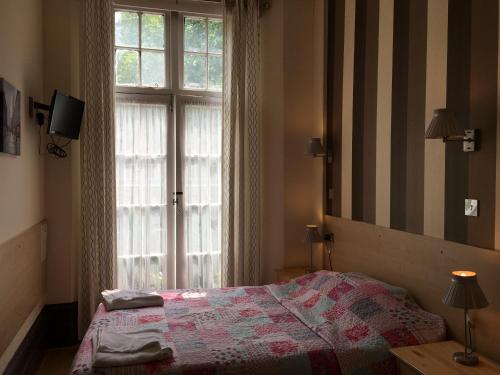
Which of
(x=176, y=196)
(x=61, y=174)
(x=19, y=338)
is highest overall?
(x=61, y=174)

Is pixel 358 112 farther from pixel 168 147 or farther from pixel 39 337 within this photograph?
pixel 39 337

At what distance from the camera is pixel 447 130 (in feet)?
6.83

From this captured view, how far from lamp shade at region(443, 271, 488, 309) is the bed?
44 cm

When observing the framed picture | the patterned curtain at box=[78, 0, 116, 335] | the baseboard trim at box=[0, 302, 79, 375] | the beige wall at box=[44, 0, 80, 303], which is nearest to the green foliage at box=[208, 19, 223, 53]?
the patterned curtain at box=[78, 0, 116, 335]

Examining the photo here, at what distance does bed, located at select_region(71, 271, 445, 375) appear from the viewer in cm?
199

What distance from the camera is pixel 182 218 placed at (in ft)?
12.4

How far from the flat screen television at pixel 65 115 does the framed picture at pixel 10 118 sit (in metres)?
0.32

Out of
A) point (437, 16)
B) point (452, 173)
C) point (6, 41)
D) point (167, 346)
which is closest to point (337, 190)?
point (452, 173)

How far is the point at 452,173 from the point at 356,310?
948 mm

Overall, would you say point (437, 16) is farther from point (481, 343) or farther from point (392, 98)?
point (481, 343)

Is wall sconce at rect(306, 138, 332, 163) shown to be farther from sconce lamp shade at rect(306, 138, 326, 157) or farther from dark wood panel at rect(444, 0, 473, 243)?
dark wood panel at rect(444, 0, 473, 243)

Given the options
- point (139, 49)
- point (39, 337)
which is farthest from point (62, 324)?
point (139, 49)

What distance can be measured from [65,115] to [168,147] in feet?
3.07

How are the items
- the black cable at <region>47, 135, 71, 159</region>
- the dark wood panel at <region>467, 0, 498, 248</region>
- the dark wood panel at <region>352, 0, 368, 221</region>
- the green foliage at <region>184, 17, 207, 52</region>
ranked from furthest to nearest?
the green foliage at <region>184, 17, 207, 52</region> < the black cable at <region>47, 135, 71, 159</region> < the dark wood panel at <region>352, 0, 368, 221</region> < the dark wood panel at <region>467, 0, 498, 248</region>
